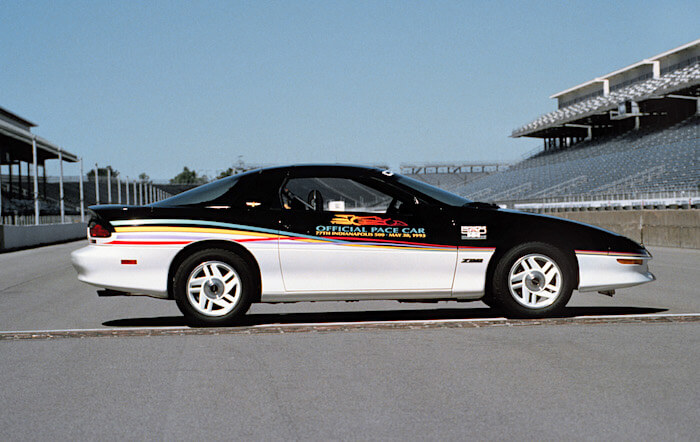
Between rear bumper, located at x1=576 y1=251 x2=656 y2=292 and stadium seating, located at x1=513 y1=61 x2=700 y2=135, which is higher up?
stadium seating, located at x1=513 y1=61 x2=700 y2=135

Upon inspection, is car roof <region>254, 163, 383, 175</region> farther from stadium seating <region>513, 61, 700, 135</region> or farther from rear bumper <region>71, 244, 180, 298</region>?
stadium seating <region>513, 61, 700, 135</region>

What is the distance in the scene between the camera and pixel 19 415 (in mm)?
4414

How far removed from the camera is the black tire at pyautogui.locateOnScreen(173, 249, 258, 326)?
24.0 ft

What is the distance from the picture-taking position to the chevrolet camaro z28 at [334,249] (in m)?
7.36

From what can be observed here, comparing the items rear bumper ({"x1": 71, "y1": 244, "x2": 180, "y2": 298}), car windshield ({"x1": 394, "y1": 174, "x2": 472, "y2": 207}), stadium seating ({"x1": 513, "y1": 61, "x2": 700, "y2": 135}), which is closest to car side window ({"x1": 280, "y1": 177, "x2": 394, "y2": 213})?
car windshield ({"x1": 394, "y1": 174, "x2": 472, "y2": 207})

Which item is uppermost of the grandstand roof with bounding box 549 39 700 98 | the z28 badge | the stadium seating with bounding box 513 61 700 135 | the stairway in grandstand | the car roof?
the grandstand roof with bounding box 549 39 700 98

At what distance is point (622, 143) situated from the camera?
5806 centimetres

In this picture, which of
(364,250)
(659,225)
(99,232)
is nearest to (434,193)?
(364,250)

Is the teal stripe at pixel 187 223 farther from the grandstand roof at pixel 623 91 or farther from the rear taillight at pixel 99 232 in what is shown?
the grandstand roof at pixel 623 91

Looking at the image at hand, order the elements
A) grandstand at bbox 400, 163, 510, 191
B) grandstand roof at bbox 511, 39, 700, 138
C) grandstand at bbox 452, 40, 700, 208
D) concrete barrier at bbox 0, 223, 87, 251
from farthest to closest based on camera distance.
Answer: grandstand at bbox 400, 163, 510, 191
grandstand roof at bbox 511, 39, 700, 138
grandstand at bbox 452, 40, 700, 208
concrete barrier at bbox 0, 223, 87, 251

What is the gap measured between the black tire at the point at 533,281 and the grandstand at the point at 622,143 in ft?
76.7

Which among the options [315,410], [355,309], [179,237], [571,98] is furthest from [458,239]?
[571,98]

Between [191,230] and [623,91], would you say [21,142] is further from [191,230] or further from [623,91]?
[191,230]

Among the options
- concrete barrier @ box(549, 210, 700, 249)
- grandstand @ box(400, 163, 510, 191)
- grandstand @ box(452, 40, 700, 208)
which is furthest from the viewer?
grandstand @ box(400, 163, 510, 191)
